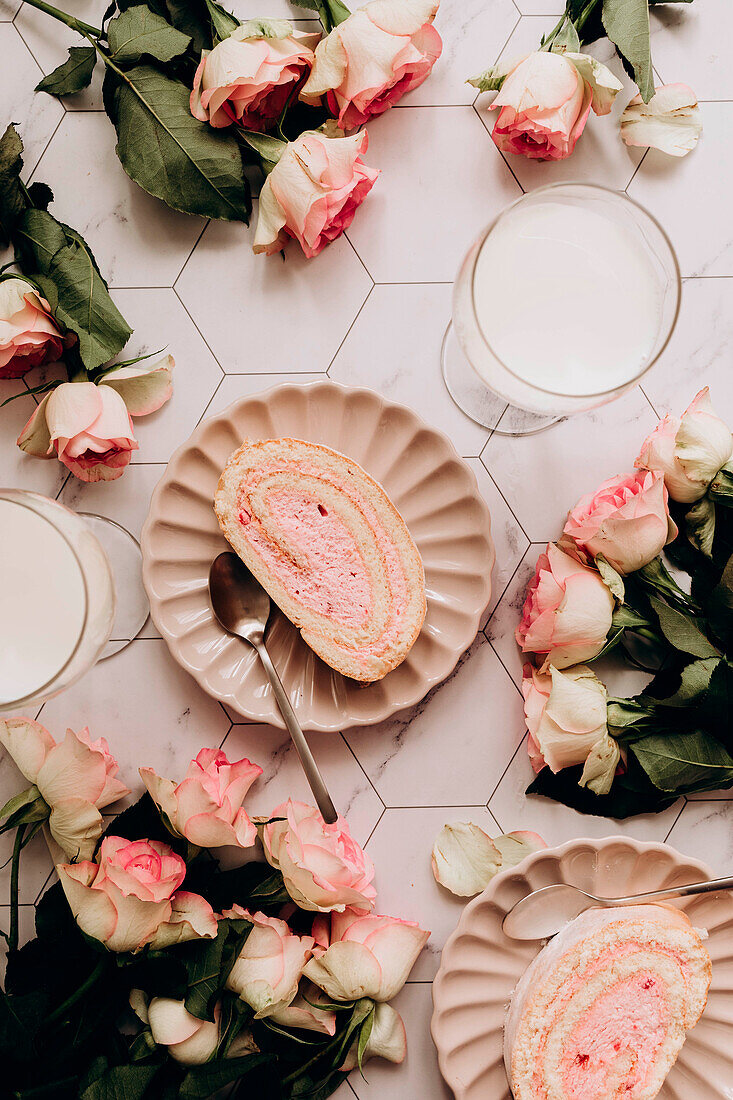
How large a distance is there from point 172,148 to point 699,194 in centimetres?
56

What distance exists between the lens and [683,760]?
771 millimetres

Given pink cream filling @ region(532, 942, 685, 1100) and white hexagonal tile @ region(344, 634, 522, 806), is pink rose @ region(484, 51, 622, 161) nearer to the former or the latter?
white hexagonal tile @ region(344, 634, 522, 806)

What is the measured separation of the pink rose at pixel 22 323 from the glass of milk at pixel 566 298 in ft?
1.31

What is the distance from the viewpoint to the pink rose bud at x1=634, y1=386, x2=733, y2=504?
0.77 metres

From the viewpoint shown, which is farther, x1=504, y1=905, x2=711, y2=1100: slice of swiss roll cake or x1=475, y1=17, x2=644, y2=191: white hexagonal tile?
x1=475, y1=17, x2=644, y2=191: white hexagonal tile

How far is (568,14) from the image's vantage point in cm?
81

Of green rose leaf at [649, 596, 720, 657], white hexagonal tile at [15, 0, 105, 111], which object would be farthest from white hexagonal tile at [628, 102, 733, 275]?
white hexagonal tile at [15, 0, 105, 111]

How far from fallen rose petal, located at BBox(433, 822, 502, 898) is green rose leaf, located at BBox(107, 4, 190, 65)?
82 centimetres

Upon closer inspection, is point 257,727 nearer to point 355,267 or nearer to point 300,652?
point 300,652

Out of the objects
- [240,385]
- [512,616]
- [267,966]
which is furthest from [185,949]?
[240,385]

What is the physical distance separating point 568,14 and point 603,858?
85cm

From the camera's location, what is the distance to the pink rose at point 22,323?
748 mm

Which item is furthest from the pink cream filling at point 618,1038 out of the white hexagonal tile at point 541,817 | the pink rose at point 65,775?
the pink rose at point 65,775

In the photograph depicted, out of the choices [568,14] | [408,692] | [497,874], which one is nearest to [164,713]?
[408,692]
